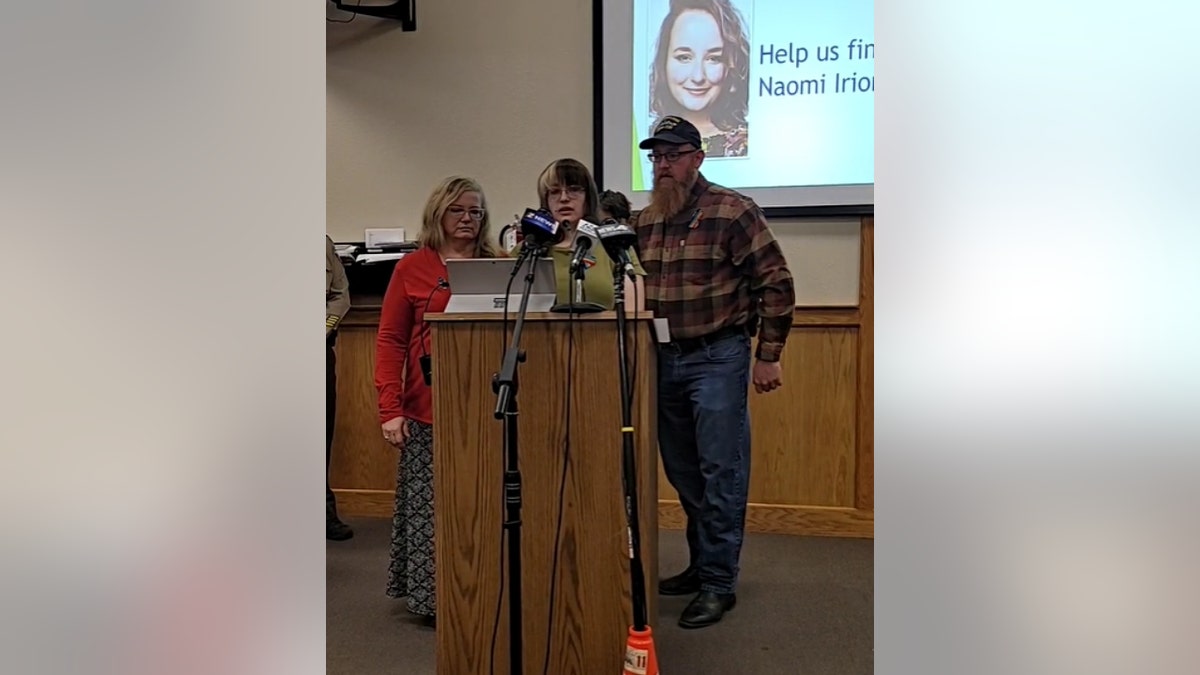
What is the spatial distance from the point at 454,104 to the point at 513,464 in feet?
8.66

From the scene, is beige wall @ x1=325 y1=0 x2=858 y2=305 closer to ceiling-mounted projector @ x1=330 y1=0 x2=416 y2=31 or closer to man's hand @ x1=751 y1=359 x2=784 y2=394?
ceiling-mounted projector @ x1=330 y1=0 x2=416 y2=31

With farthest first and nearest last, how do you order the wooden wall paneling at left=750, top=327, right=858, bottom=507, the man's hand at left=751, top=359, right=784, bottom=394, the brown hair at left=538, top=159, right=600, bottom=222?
the wooden wall paneling at left=750, top=327, right=858, bottom=507 → the man's hand at left=751, top=359, right=784, bottom=394 → the brown hair at left=538, top=159, right=600, bottom=222

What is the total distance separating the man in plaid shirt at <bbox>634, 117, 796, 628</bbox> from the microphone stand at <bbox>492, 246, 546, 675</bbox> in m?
0.96

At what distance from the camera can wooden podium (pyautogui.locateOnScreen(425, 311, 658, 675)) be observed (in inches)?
68.0

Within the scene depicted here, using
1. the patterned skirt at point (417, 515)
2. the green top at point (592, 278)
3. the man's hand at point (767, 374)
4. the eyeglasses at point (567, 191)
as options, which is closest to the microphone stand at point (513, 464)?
the green top at point (592, 278)

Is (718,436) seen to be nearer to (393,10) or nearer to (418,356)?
(418,356)

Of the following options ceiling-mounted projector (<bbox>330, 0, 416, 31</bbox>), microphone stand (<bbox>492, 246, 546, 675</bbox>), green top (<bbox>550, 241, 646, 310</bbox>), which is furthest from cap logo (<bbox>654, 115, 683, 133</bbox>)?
ceiling-mounted projector (<bbox>330, 0, 416, 31</bbox>)

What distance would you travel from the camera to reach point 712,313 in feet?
8.23

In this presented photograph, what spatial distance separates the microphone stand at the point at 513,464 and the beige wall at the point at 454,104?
2.18 meters

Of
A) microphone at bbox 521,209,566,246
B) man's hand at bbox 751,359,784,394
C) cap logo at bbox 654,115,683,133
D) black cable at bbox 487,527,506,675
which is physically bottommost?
black cable at bbox 487,527,506,675

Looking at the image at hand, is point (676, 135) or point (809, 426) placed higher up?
point (676, 135)
